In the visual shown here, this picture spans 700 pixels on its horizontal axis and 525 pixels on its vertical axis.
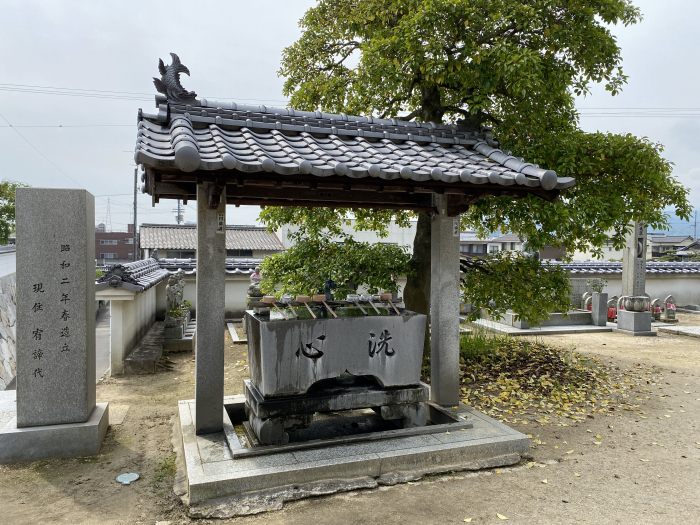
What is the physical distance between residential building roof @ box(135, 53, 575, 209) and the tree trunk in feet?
7.30

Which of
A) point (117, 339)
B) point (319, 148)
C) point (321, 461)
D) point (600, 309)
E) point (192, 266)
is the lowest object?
point (321, 461)

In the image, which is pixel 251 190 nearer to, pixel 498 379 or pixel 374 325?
pixel 374 325

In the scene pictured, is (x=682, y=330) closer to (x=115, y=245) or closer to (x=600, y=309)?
(x=600, y=309)

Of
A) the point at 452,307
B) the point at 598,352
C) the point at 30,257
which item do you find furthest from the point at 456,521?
the point at 598,352

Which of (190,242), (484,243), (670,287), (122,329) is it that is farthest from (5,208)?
(484,243)

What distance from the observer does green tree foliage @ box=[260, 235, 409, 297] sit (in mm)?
9180

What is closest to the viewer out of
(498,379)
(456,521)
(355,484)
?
(456,521)

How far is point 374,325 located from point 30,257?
447cm

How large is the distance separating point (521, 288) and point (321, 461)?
5.25 m

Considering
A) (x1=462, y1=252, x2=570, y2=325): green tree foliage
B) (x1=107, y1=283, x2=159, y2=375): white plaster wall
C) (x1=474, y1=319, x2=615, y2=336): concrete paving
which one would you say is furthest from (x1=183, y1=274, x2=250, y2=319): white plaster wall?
(x1=462, y1=252, x2=570, y2=325): green tree foliage

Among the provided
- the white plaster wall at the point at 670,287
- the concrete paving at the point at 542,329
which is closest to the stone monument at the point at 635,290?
the concrete paving at the point at 542,329

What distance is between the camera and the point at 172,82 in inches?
251

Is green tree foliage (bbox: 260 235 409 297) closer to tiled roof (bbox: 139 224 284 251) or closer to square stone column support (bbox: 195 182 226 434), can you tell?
square stone column support (bbox: 195 182 226 434)

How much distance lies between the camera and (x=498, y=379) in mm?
9680
